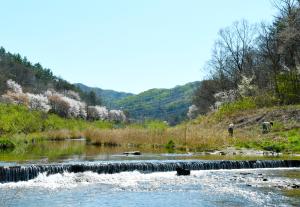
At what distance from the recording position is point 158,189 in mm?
18000

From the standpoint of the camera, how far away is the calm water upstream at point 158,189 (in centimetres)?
1516

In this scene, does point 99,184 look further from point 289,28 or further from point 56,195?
point 289,28

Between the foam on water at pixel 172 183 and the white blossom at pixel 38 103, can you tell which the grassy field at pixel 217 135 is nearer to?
the foam on water at pixel 172 183

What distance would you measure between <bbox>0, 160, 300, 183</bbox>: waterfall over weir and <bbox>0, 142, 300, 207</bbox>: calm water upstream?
1.43 ft

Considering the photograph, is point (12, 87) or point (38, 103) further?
point (12, 87)

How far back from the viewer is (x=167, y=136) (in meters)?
37.8

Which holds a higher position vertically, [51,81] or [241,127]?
[51,81]

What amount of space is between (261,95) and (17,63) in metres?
97.7

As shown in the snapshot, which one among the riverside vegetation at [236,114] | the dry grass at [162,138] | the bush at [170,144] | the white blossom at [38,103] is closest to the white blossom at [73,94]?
the white blossom at [38,103]

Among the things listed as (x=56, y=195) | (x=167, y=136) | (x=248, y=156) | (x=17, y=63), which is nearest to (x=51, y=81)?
(x=17, y=63)

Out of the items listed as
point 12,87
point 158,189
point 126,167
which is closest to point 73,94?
point 12,87

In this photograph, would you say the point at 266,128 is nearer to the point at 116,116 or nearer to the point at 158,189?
the point at 158,189

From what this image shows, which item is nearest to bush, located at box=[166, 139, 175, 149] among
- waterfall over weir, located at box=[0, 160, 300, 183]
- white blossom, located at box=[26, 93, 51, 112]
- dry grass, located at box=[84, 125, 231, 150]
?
dry grass, located at box=[84, 125, 231, 150]

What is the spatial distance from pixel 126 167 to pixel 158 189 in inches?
218
